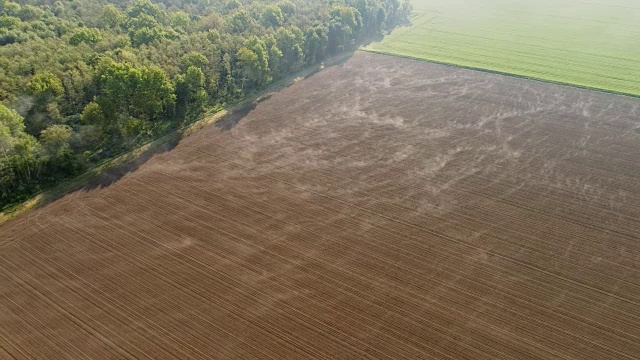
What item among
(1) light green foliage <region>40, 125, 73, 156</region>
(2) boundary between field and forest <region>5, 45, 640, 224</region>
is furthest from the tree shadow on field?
(1) light green foliage <region>40, 125, 73, 156</region>

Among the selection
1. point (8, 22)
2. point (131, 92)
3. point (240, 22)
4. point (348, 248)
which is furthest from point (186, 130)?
point (8, 22)

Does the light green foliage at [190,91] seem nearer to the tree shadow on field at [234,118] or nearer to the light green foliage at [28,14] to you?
the tree shadow on field at [234,118]

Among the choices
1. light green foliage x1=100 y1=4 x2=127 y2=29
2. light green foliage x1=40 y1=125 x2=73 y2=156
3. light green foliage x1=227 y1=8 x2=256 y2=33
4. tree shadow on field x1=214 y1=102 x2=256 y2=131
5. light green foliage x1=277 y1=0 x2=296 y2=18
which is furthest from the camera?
light green foliage x1=277 y1=0 x2=296 y2=18

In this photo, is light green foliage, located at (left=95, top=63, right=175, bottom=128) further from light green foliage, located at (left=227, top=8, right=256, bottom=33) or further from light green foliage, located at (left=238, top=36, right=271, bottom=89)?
light green foliage, located at (left=227, top=8, right=256, bottom=33)

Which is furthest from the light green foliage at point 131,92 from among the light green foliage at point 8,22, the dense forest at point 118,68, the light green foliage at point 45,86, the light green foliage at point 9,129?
the light green foliage at point 8,22

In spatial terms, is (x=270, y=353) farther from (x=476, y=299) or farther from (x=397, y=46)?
(x=397, y=46)

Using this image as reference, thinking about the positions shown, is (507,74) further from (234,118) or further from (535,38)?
(234,118)
